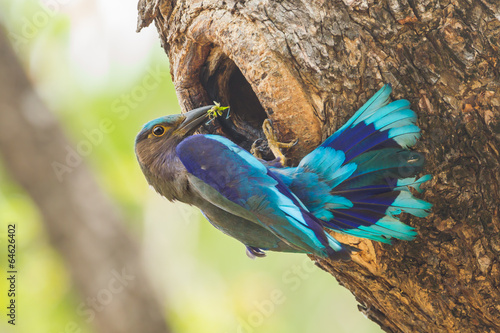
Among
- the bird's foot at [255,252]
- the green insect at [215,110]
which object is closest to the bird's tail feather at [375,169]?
the bird's foot at [255,252]

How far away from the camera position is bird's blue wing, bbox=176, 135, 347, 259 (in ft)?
7.45

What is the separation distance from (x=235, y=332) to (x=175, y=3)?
3.74m

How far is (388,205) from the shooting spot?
239 cm

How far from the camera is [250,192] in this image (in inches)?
96.0

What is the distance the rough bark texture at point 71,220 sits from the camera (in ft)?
14.9

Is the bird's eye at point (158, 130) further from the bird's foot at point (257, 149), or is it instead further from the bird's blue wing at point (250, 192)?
the bird's foot at point (257, 149)

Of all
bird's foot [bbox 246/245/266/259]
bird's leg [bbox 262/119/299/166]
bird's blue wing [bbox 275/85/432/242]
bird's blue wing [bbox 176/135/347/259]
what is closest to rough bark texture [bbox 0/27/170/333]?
bird's foot [bbox 246/245/266/259]

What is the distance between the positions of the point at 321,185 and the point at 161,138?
104 centimetres

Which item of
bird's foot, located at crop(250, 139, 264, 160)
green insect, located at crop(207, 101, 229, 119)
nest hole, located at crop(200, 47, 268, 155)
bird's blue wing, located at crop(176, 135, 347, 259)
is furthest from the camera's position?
nest hole, located at crop(200, 47, 268, 155)

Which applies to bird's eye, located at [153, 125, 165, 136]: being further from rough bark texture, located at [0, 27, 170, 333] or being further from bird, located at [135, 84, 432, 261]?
rough bark texture, located at [0, 27, 170, 333]

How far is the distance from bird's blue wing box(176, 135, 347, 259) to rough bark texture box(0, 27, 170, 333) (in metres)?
2.45

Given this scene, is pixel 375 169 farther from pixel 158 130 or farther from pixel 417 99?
pixel 158 130

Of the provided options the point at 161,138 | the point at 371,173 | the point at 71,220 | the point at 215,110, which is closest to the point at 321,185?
the point at 371,173

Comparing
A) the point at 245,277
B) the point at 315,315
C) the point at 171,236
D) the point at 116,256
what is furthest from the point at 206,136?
the point at 315,315
